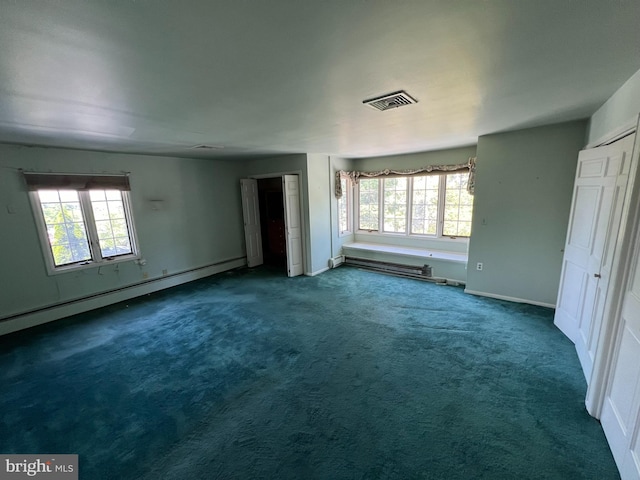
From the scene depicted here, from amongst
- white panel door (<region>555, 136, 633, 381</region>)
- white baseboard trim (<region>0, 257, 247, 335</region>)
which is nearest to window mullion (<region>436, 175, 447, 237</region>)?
white panel door (<region>555, 136, 633, 381</region>)

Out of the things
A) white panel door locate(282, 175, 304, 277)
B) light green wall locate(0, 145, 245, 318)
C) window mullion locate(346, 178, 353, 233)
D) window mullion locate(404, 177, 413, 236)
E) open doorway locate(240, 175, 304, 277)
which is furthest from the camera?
window mullion locate(346, 178, 353, 233)

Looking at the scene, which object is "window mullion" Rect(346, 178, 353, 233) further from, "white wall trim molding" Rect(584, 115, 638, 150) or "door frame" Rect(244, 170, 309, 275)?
"white wall trim molding" Rect(584, 115, 638, 150)

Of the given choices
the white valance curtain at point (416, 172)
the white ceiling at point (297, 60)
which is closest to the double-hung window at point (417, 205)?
the white valance curtain at point (416, 172)

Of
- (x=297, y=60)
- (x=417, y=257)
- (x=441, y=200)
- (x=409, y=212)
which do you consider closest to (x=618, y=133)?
(x=297, y=60)

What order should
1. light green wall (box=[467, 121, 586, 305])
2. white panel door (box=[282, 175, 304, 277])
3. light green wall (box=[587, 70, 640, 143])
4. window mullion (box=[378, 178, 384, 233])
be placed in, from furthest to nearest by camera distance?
window mullion (box=[378, 178, 384, 233]) < white panel door (box=[282, 175, 304, 277]) < light green wall (box=[467, 121, 586, 305]) < light green wall (box=[587, 70, 640, 143])

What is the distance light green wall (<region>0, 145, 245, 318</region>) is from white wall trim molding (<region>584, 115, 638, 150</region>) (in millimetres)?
5583

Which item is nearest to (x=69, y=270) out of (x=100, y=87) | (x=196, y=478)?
(x=100, y=87)

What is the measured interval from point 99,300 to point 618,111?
6.33 meters

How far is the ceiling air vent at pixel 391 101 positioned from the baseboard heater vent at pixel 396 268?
3285 mm

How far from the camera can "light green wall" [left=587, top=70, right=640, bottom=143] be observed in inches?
67.4

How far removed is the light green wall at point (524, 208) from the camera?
3186mm

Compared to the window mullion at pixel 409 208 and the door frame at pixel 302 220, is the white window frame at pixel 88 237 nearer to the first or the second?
the door frame at pixel 302 220

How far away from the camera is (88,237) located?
3.89 m

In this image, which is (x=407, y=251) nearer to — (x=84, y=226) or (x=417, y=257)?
(x=417, y=257)
